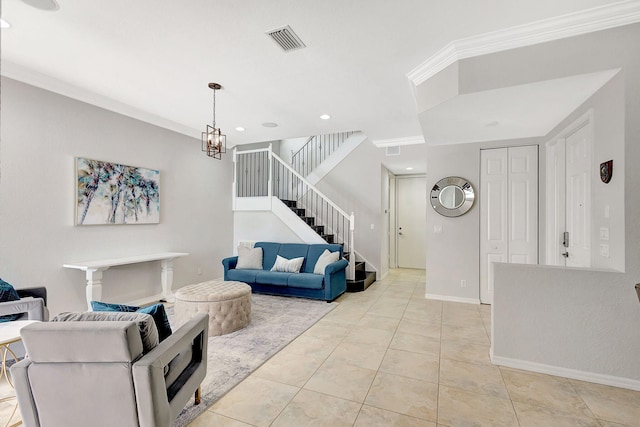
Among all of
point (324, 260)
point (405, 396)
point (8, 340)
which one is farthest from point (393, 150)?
point (8, 340)

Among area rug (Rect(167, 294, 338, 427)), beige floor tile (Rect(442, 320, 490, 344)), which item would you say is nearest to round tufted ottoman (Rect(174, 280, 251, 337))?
area rug (Rect(167, 294, 338, 427))

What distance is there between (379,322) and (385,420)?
5.93 feet

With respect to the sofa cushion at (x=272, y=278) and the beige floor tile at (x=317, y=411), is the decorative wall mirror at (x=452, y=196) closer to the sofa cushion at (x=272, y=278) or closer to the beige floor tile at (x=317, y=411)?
the sofa cushion at (x=272, y=278)

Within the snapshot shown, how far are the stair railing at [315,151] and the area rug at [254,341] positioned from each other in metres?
3.48

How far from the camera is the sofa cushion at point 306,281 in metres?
4.59

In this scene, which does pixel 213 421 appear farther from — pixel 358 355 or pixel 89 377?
pixel 358 355

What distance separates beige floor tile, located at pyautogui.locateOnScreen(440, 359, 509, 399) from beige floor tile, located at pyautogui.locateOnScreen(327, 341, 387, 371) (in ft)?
1.81

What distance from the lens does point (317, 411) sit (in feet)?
6.91

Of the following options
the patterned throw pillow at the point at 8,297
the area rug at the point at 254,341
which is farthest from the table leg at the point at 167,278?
the patterned throw pillow at the point at 8,297

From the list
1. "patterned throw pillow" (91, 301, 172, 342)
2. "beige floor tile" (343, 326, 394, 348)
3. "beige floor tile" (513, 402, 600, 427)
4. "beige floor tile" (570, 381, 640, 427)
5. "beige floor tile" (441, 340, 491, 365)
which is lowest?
"beige floor tile" (513, 402, 600, 427)

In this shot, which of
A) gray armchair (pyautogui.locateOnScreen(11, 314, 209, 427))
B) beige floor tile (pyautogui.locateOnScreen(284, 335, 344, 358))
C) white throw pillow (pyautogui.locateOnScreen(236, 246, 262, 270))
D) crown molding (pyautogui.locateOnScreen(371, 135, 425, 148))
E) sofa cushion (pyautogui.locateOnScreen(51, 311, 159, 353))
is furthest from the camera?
crown molding (pyautogui.locateOnScreen(371, 135, 425, 148))

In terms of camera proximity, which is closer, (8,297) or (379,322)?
(8,297)

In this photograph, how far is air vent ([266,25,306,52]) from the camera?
2.52 metres

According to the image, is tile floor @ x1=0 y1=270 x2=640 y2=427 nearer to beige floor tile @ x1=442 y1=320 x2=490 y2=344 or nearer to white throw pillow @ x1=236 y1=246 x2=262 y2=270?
beige floor tile @ x1=442 y1=320 x2=490 y2=344
